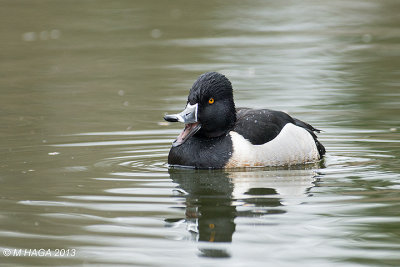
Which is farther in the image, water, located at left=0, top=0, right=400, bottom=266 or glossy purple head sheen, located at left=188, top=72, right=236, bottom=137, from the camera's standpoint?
glossy purple head sheen, located at left=188, top=72, right=236, bottom=137

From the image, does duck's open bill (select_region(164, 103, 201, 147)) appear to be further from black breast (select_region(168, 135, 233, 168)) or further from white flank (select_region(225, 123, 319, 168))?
white flank (select_region(225, 123, 319, 168))

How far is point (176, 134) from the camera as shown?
11.4 m

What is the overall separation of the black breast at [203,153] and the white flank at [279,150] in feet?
0.26

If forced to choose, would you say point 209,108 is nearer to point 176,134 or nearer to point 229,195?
point 229,195

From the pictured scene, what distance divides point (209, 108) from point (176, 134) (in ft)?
6.53

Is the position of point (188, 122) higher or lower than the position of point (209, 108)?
lower

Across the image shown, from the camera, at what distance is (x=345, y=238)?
6.54 m

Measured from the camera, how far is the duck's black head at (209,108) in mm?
9438

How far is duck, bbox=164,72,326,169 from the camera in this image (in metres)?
9.41

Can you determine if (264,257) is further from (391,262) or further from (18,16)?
(18,16)

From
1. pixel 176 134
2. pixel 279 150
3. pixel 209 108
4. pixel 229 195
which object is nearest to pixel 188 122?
pixel 209 108

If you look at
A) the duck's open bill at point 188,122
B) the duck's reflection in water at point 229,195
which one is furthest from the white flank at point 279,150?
the duck's open bill at point 188,122

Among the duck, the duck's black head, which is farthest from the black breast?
the duck's black head

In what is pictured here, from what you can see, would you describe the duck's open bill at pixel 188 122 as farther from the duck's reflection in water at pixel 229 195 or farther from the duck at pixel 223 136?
the duck's reflection in water at pixel 229 195
